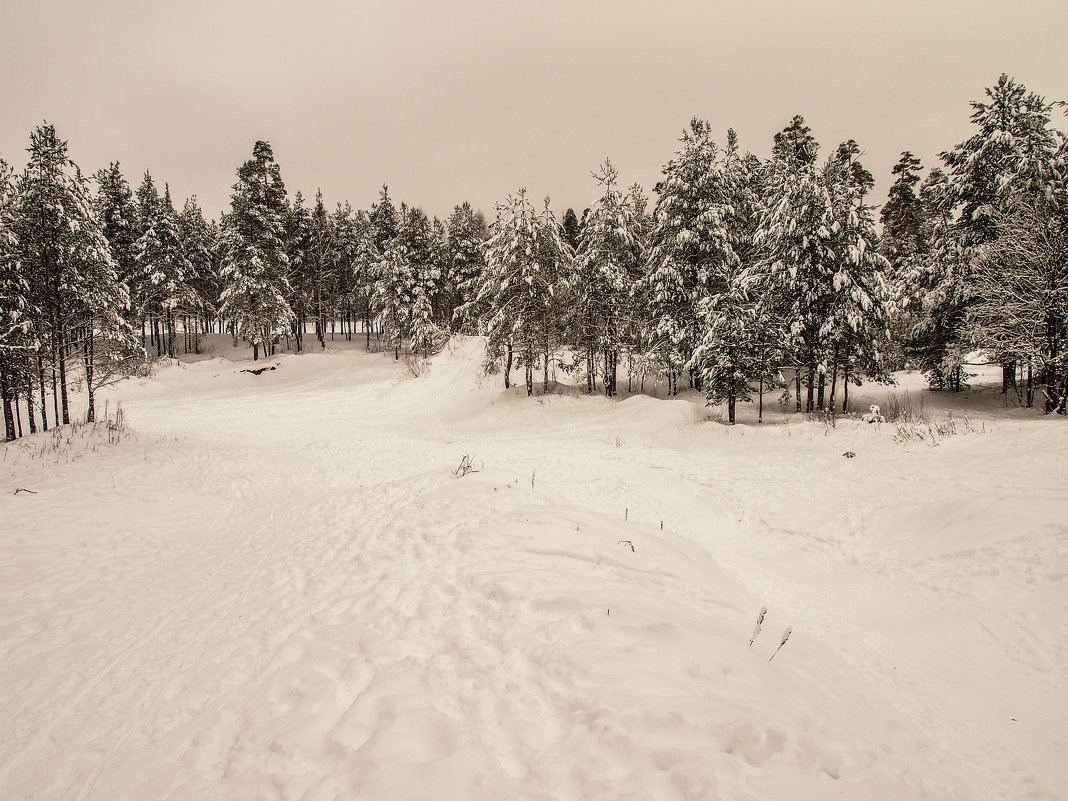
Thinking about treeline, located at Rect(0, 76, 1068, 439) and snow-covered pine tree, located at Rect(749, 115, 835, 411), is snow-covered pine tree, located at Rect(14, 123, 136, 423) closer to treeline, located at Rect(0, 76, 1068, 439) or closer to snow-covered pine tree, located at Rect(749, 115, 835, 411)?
treeline, located at Rect(0, 76, 1068, 439)

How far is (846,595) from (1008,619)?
1.71 meters

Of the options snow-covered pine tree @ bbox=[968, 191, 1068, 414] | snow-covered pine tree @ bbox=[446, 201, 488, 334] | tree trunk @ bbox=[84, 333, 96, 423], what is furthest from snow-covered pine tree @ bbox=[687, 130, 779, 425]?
snow-covered pine tree @ bbox=[446, 201, 488, 334]

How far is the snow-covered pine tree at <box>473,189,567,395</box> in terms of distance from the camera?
24516 millimetres

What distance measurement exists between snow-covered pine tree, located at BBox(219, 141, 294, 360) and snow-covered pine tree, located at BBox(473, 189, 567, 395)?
24062mm

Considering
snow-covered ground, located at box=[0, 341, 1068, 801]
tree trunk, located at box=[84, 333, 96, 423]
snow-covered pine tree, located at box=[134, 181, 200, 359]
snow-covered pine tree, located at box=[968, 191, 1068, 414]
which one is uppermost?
snow-covered pine tree, located at box=[134, 181, 200, 359]

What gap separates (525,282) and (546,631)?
2187 cm

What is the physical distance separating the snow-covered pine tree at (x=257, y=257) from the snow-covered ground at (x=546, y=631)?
29.3m

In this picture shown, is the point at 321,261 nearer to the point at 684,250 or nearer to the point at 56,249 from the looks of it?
the point at 56,249

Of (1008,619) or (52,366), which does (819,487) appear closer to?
(1008,619)

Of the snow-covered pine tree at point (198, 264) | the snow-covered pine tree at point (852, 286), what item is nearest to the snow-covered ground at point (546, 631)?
the snow-covered pine tree at point (852, 286)

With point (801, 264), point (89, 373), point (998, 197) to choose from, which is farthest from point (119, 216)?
point (998, 197)

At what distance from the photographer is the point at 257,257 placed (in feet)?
125

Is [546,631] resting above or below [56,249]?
below

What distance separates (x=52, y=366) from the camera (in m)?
17.2
